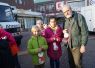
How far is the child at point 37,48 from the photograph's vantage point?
7.93 metres

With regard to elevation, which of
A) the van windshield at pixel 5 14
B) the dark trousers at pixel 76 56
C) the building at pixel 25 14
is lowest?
the building at pixel 25 14

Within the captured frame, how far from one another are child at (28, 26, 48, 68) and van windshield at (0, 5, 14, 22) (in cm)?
812

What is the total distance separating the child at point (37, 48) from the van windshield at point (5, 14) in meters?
8.12

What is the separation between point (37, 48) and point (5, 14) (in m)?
8.95

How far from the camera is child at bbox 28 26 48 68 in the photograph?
26.0 feet

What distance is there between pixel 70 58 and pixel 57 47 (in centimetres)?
113

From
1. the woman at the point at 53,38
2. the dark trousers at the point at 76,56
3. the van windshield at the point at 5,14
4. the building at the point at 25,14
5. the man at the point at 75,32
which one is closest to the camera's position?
the man at the point at 75,32

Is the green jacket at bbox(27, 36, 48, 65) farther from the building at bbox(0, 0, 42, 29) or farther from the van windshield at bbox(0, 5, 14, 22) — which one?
the building at bbox(0, 0, 42, 29)

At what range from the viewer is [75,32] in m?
7.47

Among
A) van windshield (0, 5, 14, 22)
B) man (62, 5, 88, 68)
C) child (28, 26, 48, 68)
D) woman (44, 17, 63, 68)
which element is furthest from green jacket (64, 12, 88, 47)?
van windshield (0, 5, 14, 22)

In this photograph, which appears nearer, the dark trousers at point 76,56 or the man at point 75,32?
the man at point 75,32

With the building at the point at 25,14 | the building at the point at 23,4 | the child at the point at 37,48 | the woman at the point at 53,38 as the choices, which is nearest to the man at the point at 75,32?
the child at the point at 37,48

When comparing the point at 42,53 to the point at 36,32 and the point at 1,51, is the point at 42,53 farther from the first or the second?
the point at 1,51

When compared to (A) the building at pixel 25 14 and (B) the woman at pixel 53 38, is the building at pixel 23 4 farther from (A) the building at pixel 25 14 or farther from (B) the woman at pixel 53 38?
(B) the woman at pixel 53 38
